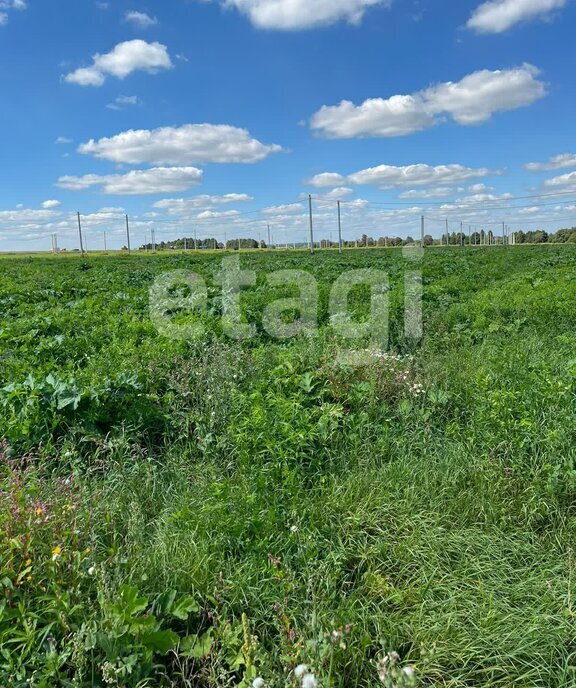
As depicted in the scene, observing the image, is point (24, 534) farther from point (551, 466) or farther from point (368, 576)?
point (551, 466)

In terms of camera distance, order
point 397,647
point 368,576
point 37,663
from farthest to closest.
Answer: point 368,576, point 397,647, point 37,663

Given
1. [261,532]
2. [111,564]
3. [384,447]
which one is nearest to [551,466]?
[384,447]

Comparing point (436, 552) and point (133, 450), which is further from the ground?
point (133, 450)

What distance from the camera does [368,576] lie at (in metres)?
2.57

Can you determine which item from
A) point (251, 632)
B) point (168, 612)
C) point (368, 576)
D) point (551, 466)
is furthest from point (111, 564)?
point (551, 466)

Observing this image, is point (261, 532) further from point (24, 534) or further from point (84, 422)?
point (84, 422)

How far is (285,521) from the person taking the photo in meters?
2.92

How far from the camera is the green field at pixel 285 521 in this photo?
208cm

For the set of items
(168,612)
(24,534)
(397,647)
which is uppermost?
(24,534)

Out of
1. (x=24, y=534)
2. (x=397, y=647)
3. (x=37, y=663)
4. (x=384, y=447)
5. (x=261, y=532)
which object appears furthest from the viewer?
(x=384, y=447)

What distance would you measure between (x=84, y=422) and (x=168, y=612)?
210 cm

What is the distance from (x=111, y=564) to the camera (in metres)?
2.43

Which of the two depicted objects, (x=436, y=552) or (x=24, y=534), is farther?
(x=436, y=552)

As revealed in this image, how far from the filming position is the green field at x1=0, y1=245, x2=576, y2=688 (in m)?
2.08
